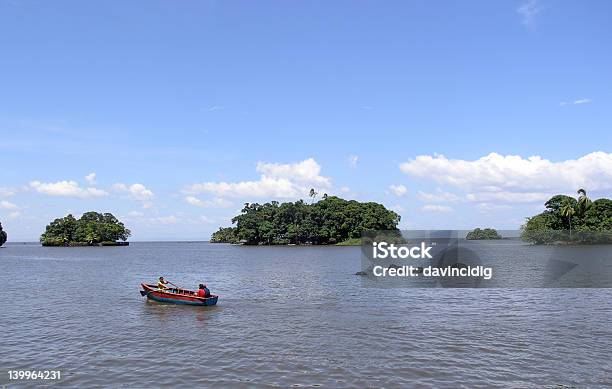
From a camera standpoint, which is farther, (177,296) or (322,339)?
(177,296)

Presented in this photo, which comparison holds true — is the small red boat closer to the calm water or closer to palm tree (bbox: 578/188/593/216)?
the calm water

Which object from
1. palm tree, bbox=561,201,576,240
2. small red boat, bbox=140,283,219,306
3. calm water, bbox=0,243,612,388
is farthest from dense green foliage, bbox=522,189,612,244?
small red boat, bbox=140,283,219,306

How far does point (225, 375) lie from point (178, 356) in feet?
15.6

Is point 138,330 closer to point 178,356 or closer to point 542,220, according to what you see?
point 178,356

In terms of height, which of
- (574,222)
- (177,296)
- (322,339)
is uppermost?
(574,222)

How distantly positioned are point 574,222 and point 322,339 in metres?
170

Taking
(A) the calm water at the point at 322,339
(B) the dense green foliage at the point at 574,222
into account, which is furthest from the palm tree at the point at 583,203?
(A) the calm water at the point at 322,339

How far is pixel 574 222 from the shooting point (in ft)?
546

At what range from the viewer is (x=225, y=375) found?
70.6ft

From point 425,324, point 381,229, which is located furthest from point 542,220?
point 425,324

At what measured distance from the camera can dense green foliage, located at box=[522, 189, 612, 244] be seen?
528ft

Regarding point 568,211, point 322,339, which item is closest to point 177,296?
point 322,339

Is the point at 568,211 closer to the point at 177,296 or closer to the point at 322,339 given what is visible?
the point at 177,296

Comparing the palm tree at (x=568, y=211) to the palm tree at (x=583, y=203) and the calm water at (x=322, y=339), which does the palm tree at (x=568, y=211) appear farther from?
the calm water at (x=322, y=339)
